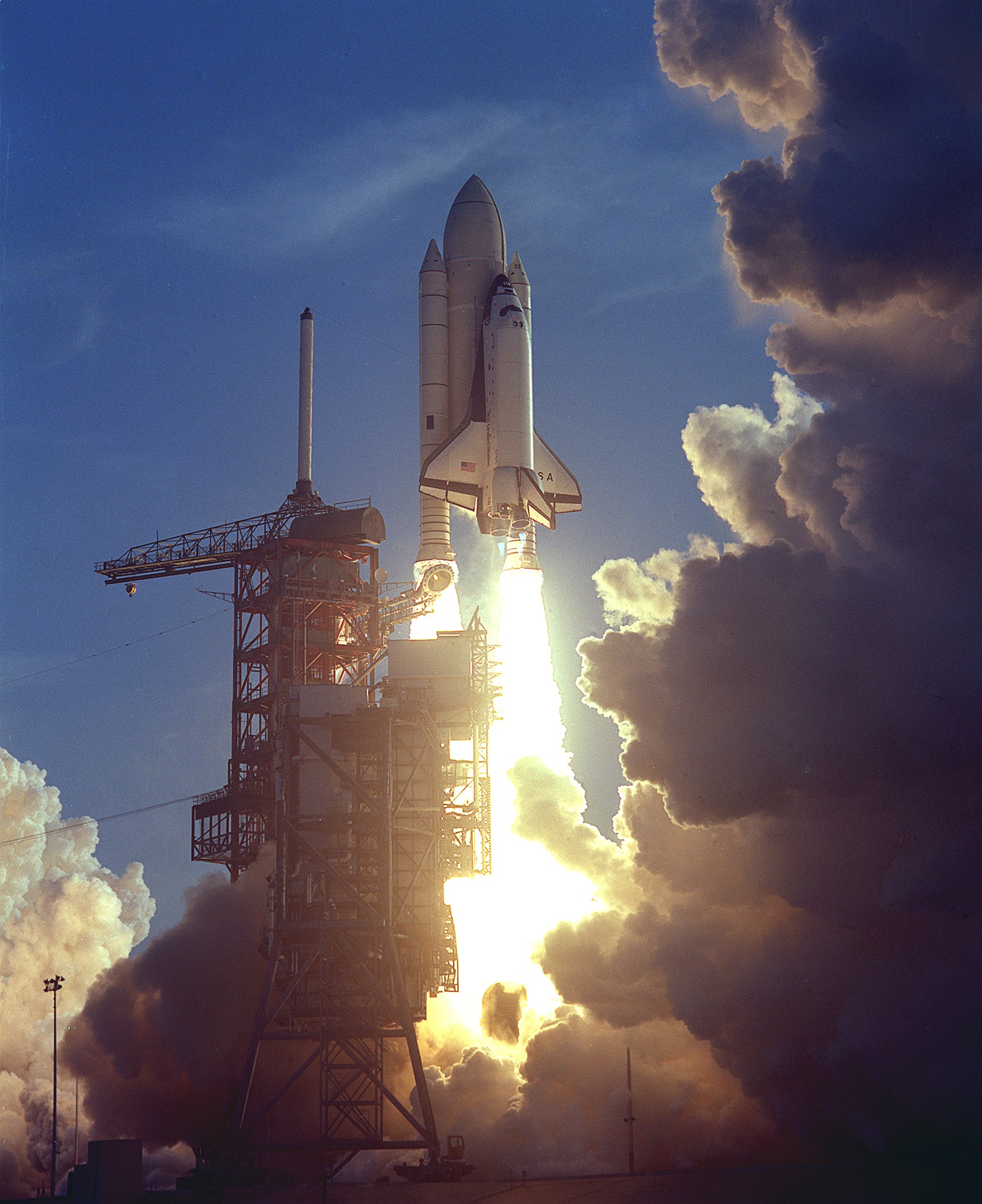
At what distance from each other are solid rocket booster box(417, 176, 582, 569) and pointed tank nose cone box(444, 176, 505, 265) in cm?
4

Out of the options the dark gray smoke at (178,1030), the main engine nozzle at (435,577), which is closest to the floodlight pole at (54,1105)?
the dark gray smoke at (178,1030)

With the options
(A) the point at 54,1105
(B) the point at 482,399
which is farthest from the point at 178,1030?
(B) the point at 482,399

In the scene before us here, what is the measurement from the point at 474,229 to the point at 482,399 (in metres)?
9.00

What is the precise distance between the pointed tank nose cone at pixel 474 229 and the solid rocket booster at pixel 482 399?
1.6 inches

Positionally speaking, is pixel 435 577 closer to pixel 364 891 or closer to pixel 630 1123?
pixel 364 891

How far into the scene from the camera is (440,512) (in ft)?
307

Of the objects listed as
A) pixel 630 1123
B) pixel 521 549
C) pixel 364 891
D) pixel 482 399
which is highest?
pixel 482 399

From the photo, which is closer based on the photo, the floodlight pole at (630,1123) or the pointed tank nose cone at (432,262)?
the floodlight pole at (630,1123)

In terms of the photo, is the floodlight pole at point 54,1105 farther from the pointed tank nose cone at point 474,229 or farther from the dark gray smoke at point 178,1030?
the pointed tank nose cone at point 474,229

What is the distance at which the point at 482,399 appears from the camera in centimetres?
8950

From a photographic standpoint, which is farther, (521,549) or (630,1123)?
(521,549)

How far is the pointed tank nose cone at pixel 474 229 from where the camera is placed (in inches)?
3610

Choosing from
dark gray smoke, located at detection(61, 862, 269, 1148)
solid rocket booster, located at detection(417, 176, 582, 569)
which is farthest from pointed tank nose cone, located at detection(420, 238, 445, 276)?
dark gray smoke, located at detection(61, 862, 269, 1148)

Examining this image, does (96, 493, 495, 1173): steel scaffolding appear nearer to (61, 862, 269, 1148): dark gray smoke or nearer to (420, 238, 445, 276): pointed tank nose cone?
(61, 862, 269, 1148): dark gray smoke
